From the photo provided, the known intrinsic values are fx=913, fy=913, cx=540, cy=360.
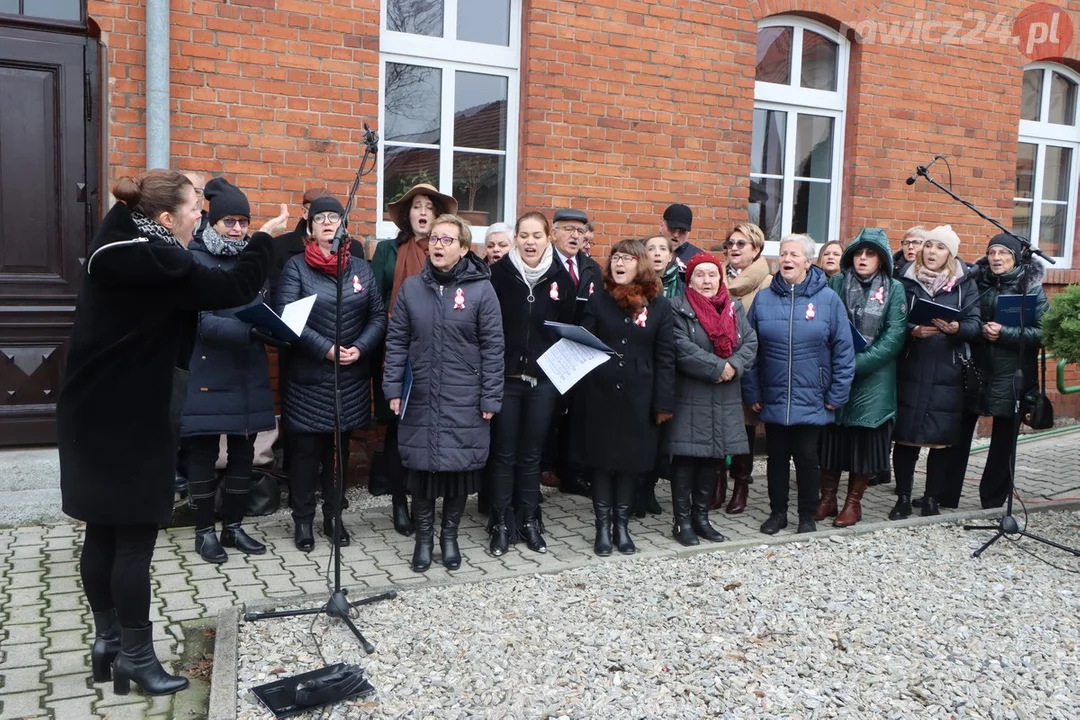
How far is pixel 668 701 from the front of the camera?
337cm

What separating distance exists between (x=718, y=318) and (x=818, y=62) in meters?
4.23

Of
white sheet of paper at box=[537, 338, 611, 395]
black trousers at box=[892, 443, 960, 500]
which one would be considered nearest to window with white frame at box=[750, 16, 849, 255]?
black trousers at box=[892, 443, 960, 500]

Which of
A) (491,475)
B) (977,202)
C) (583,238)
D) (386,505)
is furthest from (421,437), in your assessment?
(977,202)

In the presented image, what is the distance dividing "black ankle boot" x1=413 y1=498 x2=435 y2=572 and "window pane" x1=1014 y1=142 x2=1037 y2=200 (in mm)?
7764

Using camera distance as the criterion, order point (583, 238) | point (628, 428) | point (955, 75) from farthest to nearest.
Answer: point (955, 75) → point (583, 238) → point (628, 428)

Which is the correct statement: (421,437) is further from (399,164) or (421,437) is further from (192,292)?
(399,164)

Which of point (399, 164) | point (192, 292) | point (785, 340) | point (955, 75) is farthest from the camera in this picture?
point (955, 75)

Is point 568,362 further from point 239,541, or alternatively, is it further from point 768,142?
point 768,142

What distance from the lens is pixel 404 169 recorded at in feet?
22.6

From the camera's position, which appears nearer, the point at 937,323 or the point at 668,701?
the point at 668,701

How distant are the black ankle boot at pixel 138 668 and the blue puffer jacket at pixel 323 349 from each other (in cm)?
175

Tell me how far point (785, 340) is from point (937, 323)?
42.0 inches

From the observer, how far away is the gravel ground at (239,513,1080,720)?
3391 millimetres

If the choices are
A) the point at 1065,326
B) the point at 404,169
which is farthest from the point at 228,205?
the point at 1065,326
